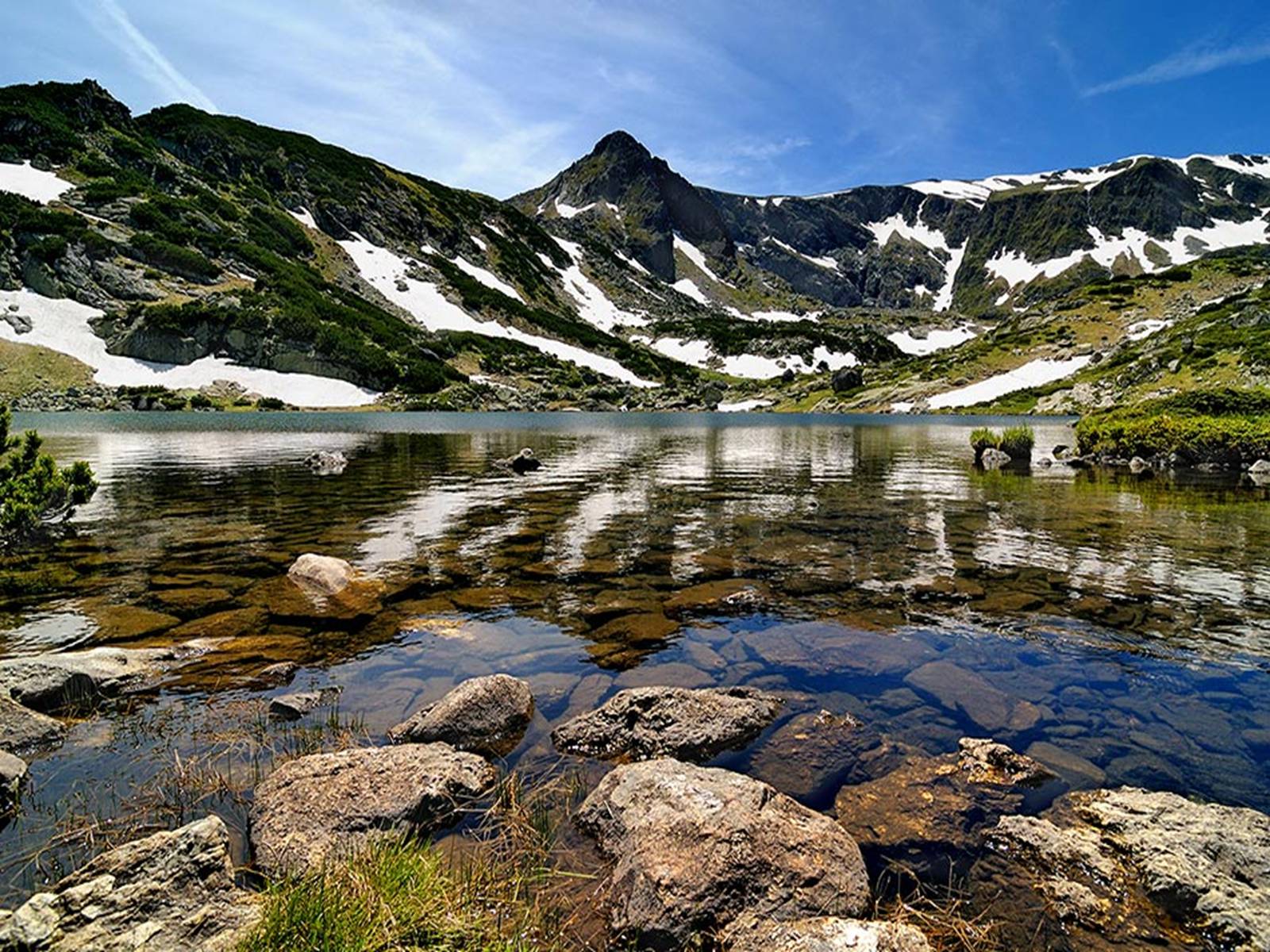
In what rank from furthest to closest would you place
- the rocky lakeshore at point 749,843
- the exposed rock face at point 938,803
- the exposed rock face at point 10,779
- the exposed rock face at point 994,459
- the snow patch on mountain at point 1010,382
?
1. the snow patch on mountain at point 1010,382
2. the exposed rock face at point 994,459
3. the exposed rock face at point 10,779
4. the exposed rock face at point 938,803
5. the rocky lakeshore at point 749,843

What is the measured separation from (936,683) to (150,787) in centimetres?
1125

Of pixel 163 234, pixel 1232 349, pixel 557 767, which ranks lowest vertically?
pixel 557 767

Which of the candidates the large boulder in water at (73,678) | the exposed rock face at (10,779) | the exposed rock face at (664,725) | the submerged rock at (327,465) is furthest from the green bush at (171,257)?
the exposed rock face at (664,725)

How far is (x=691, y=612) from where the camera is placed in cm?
1434

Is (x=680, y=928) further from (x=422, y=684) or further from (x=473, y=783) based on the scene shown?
(x=422, y=684)

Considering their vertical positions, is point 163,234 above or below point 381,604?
above

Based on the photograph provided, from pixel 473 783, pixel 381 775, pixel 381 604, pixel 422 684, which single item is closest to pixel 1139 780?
pixel 473 783

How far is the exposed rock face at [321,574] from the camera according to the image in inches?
602

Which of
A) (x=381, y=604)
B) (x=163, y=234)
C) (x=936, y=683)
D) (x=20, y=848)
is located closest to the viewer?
(x=20, y=848)

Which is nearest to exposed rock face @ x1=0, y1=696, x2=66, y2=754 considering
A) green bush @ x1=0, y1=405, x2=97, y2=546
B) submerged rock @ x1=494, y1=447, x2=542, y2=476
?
green bush @ x1=0, y1=405, x2=97, y2=546

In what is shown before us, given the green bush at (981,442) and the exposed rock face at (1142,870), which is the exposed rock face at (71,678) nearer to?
the exposed rock face at (1142,870)

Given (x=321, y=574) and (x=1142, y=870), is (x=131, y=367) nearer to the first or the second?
(x=321, y=574)

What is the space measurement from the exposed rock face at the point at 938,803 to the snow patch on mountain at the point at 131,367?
176392 mm

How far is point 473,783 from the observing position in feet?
24.5
